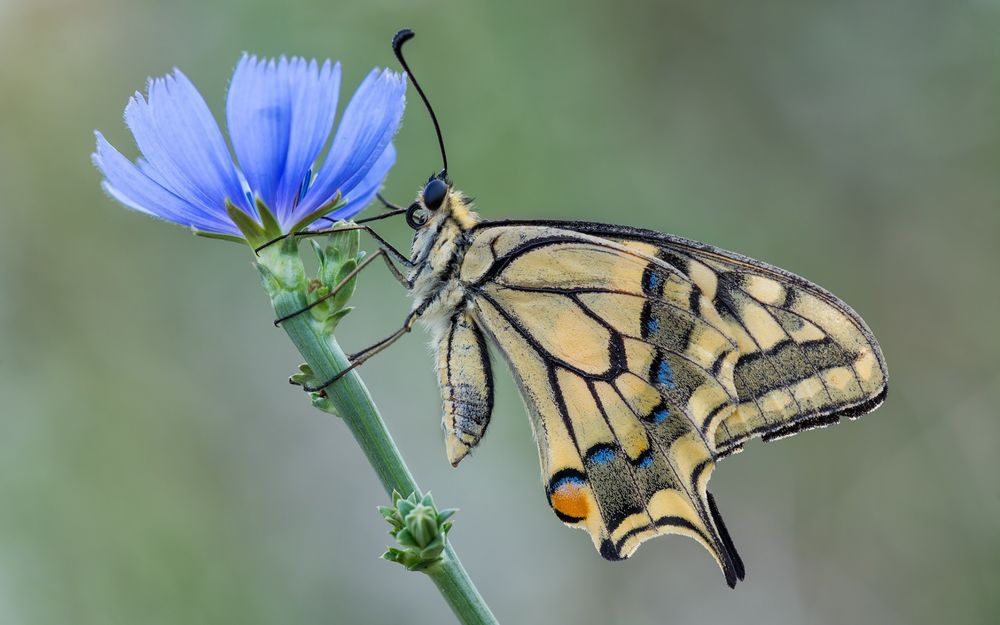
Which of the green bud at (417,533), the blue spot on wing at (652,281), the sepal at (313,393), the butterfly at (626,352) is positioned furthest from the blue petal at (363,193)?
the green bud at (417,533)

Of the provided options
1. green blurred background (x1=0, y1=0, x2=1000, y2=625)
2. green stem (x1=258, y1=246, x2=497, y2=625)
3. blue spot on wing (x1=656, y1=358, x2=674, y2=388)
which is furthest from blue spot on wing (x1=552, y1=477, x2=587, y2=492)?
green blurred background (x1=0, y1=0, x2=1000, y2=625)

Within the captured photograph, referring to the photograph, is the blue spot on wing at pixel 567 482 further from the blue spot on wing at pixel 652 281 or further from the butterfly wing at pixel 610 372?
the blue spot on wing at pixel 652 281

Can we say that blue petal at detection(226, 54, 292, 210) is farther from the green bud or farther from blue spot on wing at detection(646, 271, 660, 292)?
blue spot on wing at detection(646, 271, 660, 292)

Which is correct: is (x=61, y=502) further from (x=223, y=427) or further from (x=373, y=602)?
(x=373, y=602)

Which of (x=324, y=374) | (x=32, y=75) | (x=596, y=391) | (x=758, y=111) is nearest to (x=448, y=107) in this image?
(x=758, y=111)

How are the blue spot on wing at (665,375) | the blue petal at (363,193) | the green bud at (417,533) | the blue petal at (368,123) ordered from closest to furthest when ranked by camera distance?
the green bud at (417,533) < the blue petal at (368,123) < the blue petal at (363,193) < the blue spot on wing at (665,375)

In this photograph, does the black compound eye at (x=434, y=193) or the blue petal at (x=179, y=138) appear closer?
the blue petal at (x=179, y=138)

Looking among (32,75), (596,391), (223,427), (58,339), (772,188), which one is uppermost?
(32,75)
